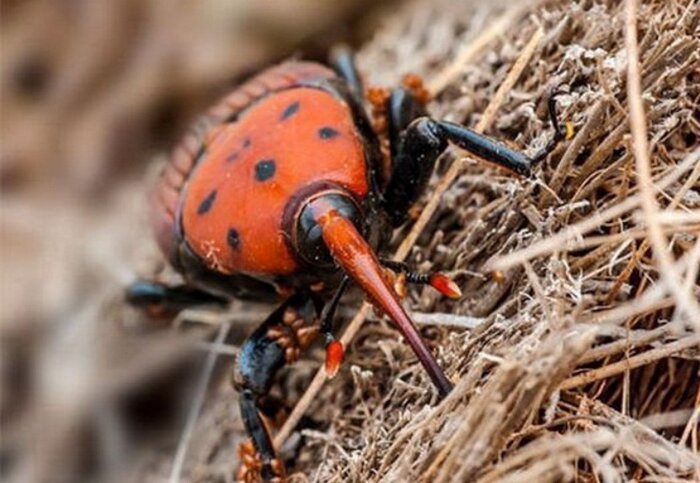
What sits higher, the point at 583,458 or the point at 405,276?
the point at 405,276

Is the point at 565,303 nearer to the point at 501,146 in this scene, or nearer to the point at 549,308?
the point at 549,308

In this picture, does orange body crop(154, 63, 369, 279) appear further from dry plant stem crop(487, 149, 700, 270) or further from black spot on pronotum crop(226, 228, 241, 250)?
dry plant stem crop(487, 149, 700, 270)

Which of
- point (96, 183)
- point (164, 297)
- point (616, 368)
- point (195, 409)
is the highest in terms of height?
point (96, 183)

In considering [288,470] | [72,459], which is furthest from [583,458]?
[72,459]

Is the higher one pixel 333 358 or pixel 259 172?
pixel 259 172

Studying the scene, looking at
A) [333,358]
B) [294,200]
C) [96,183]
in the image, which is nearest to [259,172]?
[294,200]

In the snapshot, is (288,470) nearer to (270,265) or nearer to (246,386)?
(246,386)

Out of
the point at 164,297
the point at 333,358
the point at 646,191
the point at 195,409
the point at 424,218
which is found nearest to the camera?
the point at 646,191
